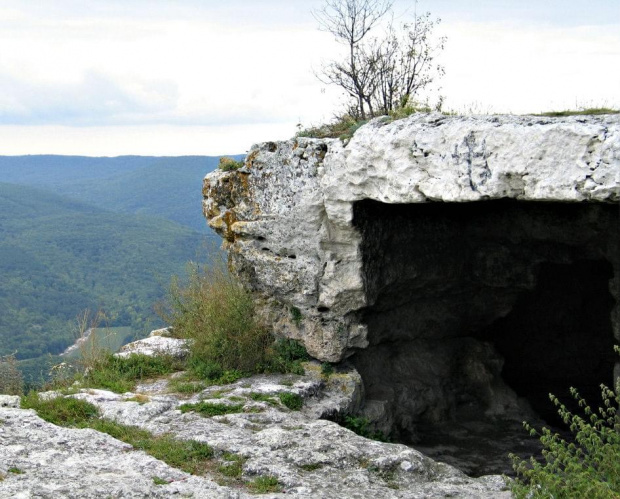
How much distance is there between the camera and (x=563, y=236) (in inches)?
412

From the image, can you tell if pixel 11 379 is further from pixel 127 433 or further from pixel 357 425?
pixel 357 425

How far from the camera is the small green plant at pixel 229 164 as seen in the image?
32.7 ft

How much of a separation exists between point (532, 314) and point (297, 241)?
5.64m

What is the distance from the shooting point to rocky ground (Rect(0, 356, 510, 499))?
547cm

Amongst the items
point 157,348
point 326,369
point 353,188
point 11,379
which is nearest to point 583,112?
point 353,188

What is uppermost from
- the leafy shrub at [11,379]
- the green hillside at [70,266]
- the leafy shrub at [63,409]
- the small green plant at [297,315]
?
the small green plant at [297,315]

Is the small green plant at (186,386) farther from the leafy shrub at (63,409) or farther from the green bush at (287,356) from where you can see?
the leafy shrub at (63,409)

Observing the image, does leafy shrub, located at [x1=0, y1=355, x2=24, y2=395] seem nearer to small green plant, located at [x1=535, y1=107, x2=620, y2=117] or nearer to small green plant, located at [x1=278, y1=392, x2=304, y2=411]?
small green plant, located at [x1=278, y1=392, x2=304, y2=411]

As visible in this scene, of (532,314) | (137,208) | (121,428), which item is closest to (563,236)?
(532,314)

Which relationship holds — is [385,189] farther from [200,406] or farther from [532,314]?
[532,314]

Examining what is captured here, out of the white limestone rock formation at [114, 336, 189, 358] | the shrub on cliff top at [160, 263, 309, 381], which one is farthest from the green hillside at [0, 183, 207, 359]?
the shrub on cliff top at [160, 263, 309, 381]

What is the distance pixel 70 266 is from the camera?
104125 millimetres

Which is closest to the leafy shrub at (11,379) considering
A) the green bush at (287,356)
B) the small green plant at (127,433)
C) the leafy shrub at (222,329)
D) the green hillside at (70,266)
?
the small green plant at (127,433)

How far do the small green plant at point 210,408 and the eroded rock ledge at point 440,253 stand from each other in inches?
77.2
